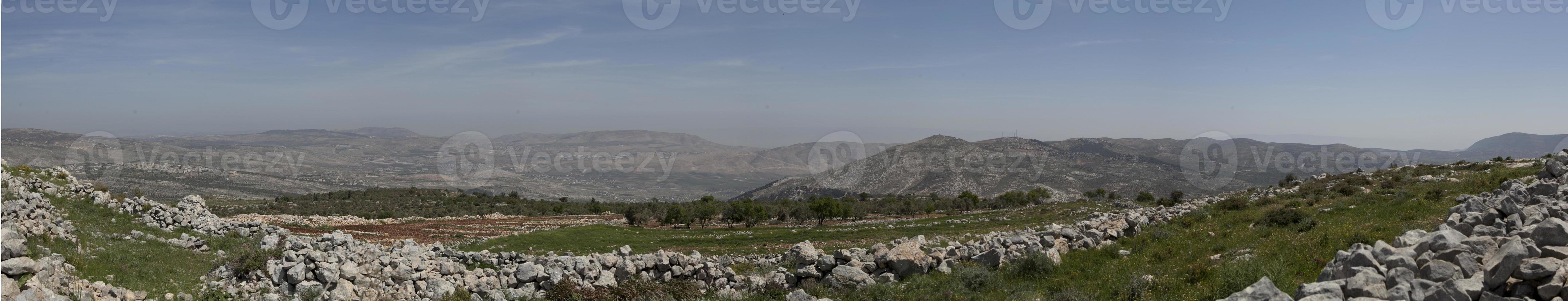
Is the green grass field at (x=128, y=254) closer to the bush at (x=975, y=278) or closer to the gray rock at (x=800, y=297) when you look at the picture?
the gray rock at (x=800, y=297)

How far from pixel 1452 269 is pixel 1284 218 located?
1163cm

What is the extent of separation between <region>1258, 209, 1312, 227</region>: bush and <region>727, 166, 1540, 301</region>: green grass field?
0.26 m

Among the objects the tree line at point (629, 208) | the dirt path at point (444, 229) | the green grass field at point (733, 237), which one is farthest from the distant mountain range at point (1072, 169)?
the dirt path at point (444, 229)

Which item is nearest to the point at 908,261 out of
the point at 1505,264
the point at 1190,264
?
the point at 1190,264

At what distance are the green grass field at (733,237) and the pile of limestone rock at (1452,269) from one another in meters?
23.8

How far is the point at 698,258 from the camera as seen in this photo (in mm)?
15797

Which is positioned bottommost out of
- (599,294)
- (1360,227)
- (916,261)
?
(599,294)

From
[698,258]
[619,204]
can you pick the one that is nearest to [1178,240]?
[698,258]

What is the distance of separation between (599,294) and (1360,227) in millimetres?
16136

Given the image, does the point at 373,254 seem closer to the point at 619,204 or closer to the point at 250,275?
the point at 250,275

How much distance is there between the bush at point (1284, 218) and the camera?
1634 centimetres

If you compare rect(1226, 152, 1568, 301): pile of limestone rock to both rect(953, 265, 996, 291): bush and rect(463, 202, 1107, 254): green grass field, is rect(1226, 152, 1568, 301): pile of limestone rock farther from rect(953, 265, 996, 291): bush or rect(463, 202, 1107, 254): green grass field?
rect(463, 202, 1107, 254): green grass field

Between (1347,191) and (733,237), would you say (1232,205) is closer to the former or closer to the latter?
(1347,191)

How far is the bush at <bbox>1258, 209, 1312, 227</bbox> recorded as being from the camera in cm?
1634
